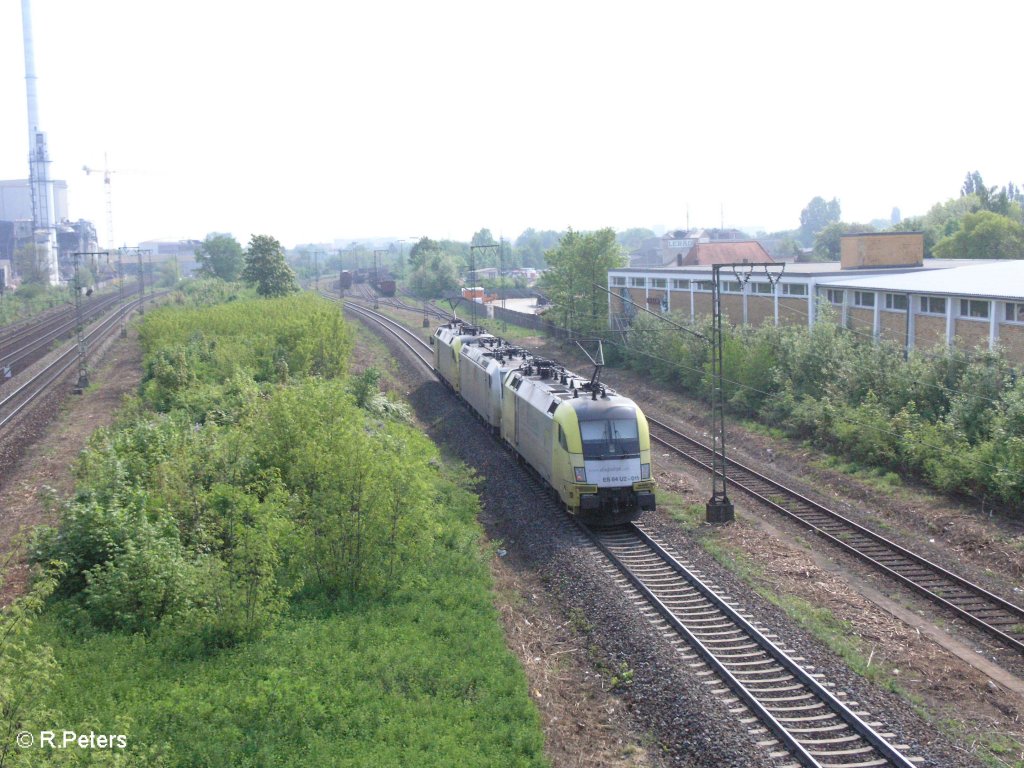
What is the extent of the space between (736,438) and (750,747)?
19980 mm

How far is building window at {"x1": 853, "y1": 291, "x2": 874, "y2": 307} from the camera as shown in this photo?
34594 mm

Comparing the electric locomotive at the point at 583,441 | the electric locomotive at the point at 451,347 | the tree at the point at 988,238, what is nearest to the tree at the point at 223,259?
the electric locomotive at the point at 451,347

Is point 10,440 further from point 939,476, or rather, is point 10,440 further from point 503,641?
point 939,476

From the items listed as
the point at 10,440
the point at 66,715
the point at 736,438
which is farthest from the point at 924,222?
the point at 66,715

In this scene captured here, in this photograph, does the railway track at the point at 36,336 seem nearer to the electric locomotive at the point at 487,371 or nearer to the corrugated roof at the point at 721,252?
the electric locomotive at the point at 487,371

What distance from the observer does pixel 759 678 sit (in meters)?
12.5

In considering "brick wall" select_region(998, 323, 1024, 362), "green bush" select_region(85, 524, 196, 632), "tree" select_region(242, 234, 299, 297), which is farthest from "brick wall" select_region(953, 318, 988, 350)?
"tree" select_region(242, 234, 299, 297)

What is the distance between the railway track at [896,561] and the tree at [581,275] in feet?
86.6

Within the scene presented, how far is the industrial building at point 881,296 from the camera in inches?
1102

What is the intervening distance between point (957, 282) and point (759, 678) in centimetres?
2349

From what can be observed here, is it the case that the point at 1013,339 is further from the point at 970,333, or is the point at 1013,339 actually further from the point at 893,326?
the point at 893,326

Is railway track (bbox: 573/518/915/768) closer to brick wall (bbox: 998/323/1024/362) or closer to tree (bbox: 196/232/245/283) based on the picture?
brick wall (bbox: 998/323/1024/362)

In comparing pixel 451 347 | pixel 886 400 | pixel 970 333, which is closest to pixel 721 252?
pixel 451 347

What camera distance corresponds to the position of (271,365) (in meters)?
32.1
